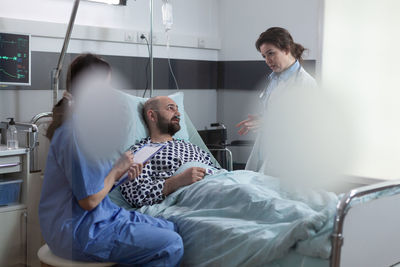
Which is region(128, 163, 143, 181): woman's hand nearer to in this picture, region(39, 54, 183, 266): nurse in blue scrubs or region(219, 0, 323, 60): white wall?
region(39, 54, 183, 266): nurse in blue scrubs

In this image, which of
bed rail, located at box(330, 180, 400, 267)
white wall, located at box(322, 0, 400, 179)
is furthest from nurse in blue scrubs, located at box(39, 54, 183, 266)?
white wall, located at box(322, 0, 400, 179)

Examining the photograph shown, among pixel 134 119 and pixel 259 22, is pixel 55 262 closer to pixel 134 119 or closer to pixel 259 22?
pixel 134 119

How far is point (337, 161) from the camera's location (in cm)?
177

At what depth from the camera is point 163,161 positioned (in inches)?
83.0

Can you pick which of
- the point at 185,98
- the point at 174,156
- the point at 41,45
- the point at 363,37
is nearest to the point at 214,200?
the point at 174,156

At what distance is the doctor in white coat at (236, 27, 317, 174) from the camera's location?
5.65 ft

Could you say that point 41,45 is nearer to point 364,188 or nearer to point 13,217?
point 13,217

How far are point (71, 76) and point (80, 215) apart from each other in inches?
20.4

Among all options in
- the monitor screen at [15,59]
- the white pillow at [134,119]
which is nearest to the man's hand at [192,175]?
the white pillow at [134,119]

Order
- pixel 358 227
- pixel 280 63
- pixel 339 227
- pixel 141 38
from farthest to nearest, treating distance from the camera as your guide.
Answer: pixel 141 38 → pixel 280 63 → pixel 358 227 → pixel 339 227

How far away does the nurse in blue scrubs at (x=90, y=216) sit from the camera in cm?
169

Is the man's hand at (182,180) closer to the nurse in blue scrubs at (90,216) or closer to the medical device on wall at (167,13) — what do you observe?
the nurse in blue scrubs at (90,216)

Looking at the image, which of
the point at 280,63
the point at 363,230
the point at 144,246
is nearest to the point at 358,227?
the point at 363,230

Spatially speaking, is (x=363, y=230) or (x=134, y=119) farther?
(x=134, y=119)
